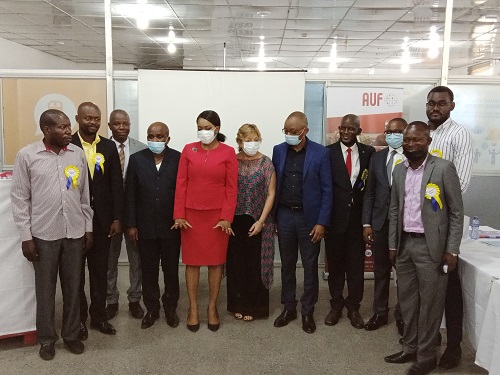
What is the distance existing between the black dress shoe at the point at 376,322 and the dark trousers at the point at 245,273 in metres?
0.82

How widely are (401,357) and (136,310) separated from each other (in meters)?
2.07

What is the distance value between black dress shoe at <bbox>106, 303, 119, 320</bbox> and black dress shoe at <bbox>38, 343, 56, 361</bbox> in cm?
67

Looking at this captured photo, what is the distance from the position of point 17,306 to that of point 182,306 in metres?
1.34

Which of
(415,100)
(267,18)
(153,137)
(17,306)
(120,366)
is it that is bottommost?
(120,366)

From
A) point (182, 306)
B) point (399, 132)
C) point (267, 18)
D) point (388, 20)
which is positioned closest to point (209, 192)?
point (182, 306)

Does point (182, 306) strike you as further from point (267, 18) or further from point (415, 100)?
point (267, 18)

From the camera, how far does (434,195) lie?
2.55 meters

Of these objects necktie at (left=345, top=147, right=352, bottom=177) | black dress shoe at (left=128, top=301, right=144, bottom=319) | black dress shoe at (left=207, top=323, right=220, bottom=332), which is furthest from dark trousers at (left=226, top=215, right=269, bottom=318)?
necktie at (left=345, top=147, right=352, bottom=177)

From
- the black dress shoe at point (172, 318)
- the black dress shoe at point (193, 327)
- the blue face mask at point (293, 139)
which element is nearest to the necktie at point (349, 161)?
the blue face mask at point (293, 139)

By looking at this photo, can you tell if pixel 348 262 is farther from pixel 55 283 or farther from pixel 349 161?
pixel 55 283

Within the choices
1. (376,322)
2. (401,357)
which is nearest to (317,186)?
(376,322)

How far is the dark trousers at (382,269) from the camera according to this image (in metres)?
3.27

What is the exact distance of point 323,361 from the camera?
294cm

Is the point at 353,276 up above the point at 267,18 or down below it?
below
